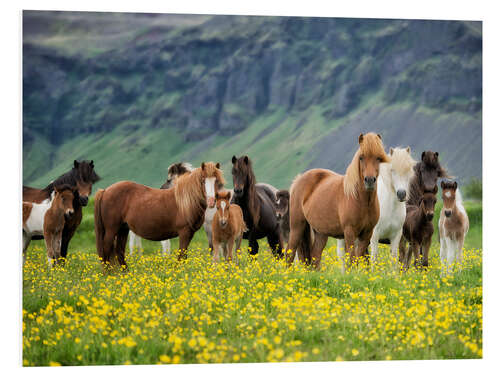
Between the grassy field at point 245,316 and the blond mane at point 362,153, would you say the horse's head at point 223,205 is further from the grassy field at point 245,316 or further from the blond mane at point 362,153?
the blond mane at point 362,153

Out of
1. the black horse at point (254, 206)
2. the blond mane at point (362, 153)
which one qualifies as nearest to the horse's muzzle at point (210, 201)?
the black horse at point (254, 206)

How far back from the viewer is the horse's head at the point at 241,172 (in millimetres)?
8891

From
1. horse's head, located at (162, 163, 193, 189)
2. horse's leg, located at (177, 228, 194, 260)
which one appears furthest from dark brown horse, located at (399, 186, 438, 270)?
horse's head, located at (162, 163, 193, 189)

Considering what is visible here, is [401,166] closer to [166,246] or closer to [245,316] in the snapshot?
[245,316]

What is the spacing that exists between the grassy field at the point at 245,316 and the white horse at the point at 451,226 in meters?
0.62

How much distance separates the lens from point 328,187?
8875 millimetres

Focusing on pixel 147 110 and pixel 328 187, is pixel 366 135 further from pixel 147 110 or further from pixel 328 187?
pixel 147 110

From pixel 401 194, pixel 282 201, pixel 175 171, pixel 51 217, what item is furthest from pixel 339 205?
pixel 51 217

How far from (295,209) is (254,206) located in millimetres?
862

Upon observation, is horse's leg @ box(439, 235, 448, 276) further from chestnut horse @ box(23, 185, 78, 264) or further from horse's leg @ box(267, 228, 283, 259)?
chestnut horse @ box(23, 185, 78, 264)

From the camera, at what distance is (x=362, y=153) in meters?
7.64

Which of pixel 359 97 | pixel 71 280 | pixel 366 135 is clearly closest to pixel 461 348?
pixel 366 135

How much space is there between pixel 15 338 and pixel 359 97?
606cm

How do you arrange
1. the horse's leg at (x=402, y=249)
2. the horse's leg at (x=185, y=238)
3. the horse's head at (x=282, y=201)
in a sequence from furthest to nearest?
the horse's head at (x=282, y=201), the horse's leg at (x=402, y=249), the horse's leg at (x=185, y=238)
